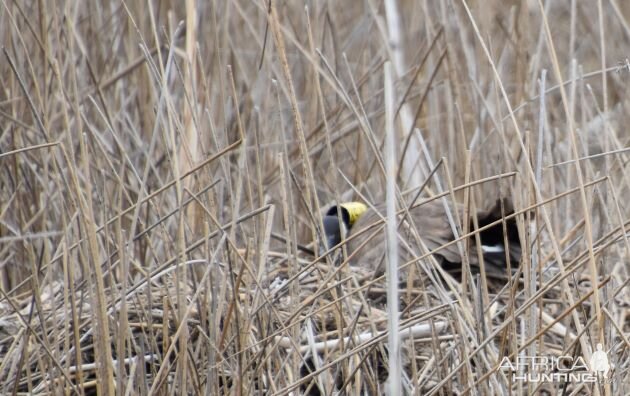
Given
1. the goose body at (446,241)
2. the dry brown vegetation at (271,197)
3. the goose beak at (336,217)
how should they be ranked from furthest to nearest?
the goose beak at (336,217), the goose body at (446,241), the dry brown vegetation at (271,197)

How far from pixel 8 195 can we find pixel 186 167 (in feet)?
1.61

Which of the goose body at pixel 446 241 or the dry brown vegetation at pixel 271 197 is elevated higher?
the dry brown vegetation at pixel 271 197

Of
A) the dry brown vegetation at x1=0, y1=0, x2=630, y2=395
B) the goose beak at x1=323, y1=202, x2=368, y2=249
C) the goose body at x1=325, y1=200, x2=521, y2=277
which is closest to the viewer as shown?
the dry brown vegetation at x1=0, y1=0, x2=630, y2=395

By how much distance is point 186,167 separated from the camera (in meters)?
2.24

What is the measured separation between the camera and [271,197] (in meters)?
2.87

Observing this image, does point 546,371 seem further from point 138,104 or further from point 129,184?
point 138,104

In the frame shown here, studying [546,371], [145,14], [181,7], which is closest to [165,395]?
[546,371]

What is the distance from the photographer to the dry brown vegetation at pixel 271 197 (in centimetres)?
146

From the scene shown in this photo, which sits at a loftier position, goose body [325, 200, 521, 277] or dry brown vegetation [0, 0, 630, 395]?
dry brown vegetation [0, 0, 630, 395]

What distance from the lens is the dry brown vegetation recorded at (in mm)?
1461

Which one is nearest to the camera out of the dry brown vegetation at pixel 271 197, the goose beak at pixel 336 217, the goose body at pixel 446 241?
the dry brown vegetation at pixel 271 197

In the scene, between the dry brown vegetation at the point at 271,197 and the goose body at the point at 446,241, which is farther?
the goose body at the point at 446,241

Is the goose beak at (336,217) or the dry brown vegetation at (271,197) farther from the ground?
the dry brown vegetation at (271,197)

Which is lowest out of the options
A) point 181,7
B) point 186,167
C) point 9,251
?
point 9,251
